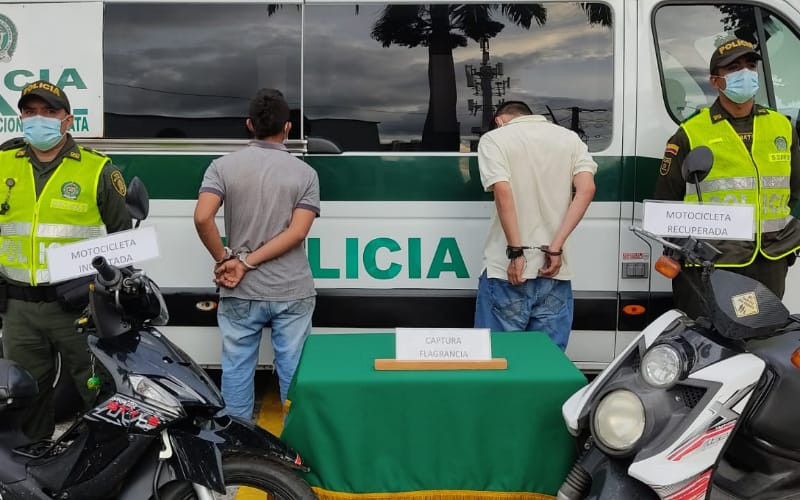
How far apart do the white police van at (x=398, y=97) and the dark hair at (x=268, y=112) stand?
64cm

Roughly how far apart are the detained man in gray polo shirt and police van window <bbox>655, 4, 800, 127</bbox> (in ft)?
6.40

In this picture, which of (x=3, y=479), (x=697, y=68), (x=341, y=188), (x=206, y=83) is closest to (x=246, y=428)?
(x=3, y=479)

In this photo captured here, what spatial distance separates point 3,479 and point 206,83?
2188 millimetres

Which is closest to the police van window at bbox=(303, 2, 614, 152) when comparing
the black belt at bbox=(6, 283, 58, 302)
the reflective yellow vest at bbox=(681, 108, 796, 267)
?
the reflective yellow vest at bbox=(681, 108, 796, 267)

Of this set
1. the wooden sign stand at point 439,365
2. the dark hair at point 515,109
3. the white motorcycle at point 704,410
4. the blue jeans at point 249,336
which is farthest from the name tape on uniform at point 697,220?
the blue jeans at point 249,336

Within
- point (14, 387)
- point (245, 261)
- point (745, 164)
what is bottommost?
point (14, 387)

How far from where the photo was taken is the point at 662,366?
2162 millimetres

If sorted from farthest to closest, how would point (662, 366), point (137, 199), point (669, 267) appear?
point (137, 199), point (669, 267), point (662, 366)

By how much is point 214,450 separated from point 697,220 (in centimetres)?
161

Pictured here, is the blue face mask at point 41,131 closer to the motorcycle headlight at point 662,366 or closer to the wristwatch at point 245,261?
the wristwatch at point 245,261

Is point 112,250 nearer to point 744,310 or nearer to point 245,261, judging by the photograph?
point 245,261

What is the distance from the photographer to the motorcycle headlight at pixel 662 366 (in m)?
2.13

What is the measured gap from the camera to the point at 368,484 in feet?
7.82

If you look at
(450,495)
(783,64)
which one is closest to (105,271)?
(450,495)
